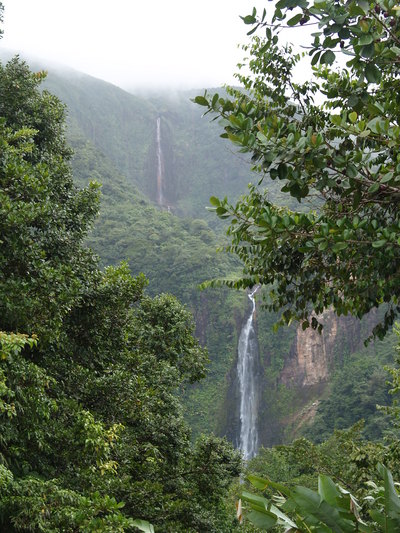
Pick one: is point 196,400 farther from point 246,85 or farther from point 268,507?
point 268,507

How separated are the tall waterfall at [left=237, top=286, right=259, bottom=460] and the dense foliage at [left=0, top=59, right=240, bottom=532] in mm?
28047

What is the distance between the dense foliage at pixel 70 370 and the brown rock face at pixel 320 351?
3583cm

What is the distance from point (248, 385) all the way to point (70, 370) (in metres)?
38.0

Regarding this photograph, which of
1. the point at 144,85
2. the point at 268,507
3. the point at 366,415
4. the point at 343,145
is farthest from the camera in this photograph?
the point at 144,85

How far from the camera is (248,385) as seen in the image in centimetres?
4262

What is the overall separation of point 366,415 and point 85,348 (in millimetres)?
30673

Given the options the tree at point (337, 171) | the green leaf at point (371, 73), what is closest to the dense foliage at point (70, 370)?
the tree at point (337, 171)

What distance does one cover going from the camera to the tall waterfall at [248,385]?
3878 centimetres

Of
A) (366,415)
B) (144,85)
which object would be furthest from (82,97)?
(366,415)

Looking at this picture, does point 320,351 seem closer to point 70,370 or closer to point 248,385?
point 248,385

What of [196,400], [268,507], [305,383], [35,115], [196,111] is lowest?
[196,400]

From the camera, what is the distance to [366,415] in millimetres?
32875

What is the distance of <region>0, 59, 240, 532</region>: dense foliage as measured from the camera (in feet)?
13.8

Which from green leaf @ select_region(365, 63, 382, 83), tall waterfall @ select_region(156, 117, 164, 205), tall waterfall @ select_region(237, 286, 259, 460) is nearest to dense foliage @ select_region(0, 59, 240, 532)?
green leaf @ select_region(365, 63, 382, 83)
